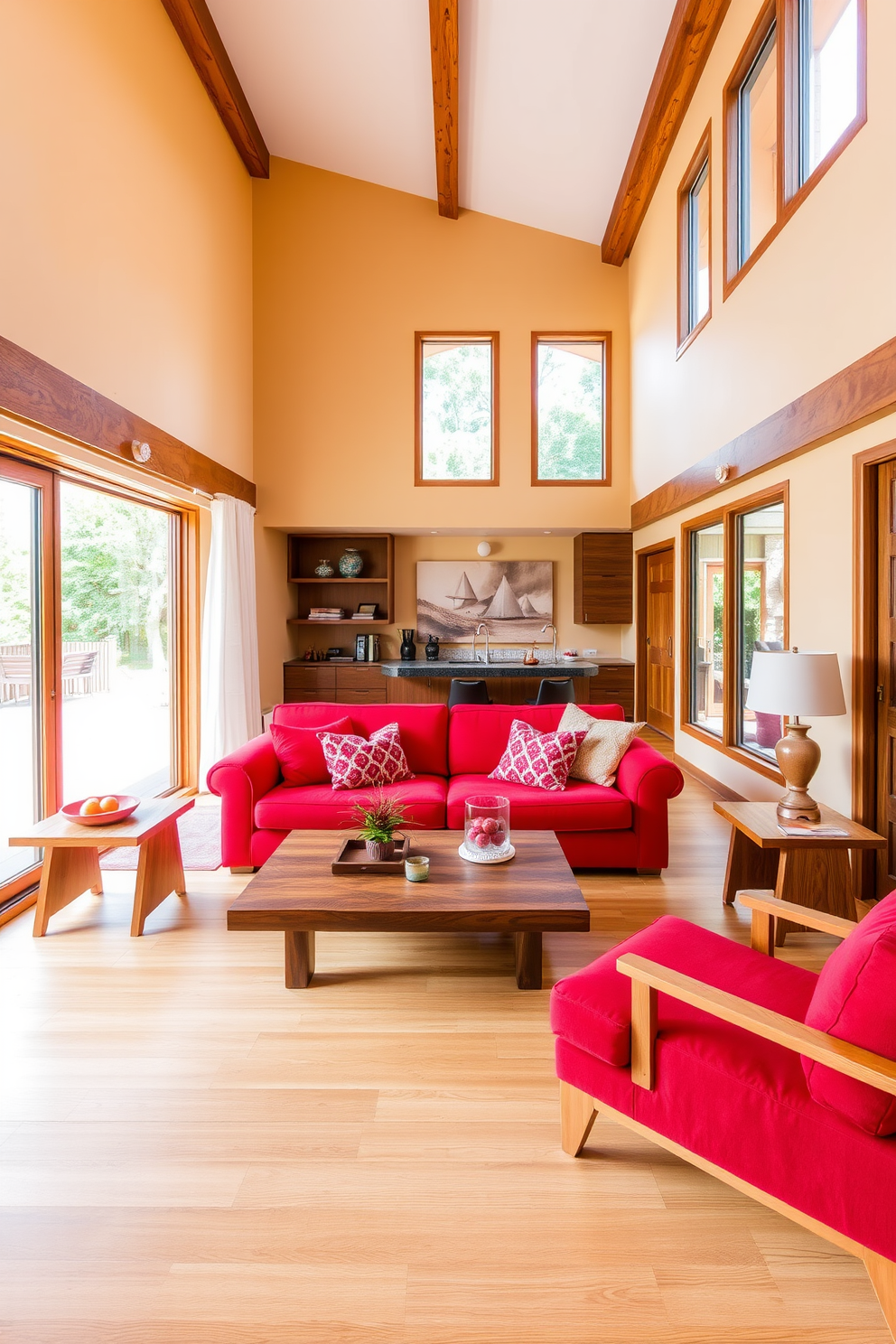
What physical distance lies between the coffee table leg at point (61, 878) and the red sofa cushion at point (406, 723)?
1196 mm

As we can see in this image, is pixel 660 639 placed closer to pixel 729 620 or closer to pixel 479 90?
pixel 729 620

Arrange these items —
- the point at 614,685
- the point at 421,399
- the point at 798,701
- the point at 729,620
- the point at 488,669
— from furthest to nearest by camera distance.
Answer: the point at 614,685 → the point at 421,399 → the point at 488,669 → the point at 729,620 → the point at 798,701

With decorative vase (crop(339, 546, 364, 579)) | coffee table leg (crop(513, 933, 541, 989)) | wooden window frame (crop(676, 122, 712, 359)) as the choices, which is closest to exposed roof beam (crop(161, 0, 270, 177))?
wooden window frame (crop(676, 122, 712, 359))

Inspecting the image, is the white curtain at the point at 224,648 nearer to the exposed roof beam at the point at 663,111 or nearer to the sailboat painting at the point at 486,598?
the sailboat painting at the point at 486,598

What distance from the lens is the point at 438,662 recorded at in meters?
7.35

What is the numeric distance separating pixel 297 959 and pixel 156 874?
1.03 metres

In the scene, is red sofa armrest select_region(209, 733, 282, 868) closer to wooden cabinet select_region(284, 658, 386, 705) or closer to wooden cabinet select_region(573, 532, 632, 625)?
wooden cabinet select_region(284, 658, 386, 705)

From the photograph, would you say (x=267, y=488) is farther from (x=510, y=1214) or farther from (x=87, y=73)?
(x=510, y=1214)

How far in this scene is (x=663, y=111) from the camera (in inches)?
213

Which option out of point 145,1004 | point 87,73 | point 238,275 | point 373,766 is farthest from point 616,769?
point 238,275

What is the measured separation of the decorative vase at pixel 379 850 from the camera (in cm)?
284

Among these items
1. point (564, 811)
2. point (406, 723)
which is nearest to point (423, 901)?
point (564, 811)

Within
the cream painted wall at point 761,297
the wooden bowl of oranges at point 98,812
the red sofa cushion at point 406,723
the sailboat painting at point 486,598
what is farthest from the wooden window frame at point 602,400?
the wooden bowl of oranges at point 98,812

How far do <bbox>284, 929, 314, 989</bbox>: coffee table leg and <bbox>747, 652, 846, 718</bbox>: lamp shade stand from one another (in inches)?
78.6
